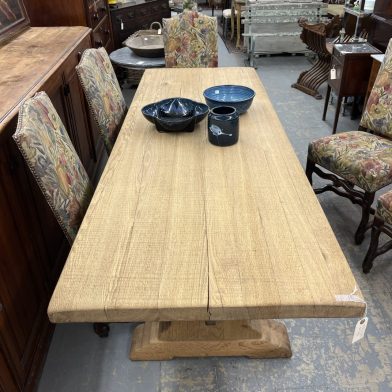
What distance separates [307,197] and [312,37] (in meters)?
3.13

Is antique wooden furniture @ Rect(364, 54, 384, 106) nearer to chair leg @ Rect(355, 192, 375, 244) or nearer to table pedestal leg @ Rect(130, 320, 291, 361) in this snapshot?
chair leg @ Rect(355, 192, 375, 244)

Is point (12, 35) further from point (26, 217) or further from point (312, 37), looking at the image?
point (312, 37)

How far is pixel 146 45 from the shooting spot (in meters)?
3.53

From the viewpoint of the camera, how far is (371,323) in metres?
1.65

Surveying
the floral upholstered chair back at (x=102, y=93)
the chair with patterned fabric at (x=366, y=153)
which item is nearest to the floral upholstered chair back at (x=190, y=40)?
the floral upholstered chair back at (x=102, y=93)

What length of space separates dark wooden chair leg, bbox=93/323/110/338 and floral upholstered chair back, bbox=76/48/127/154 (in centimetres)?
74

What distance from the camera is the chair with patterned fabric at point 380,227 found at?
1679mm

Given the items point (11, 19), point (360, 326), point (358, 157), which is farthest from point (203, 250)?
point (11, 19)

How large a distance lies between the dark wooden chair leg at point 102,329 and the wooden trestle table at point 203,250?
132 millimetres

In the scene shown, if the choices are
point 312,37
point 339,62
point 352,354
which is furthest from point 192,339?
point 312,37

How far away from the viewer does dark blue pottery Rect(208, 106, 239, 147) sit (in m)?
1.39

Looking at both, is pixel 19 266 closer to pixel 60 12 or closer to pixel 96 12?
pixel 60 12

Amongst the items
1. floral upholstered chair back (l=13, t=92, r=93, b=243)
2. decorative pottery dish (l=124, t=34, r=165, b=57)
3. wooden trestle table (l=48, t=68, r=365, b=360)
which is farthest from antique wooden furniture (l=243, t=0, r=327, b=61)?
floral upholstered chair back (l=13, t=92, r=93, b=243)

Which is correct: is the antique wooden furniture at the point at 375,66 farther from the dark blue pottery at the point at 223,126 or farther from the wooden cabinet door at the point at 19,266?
the wooden cabinet door at the point at 19,266
